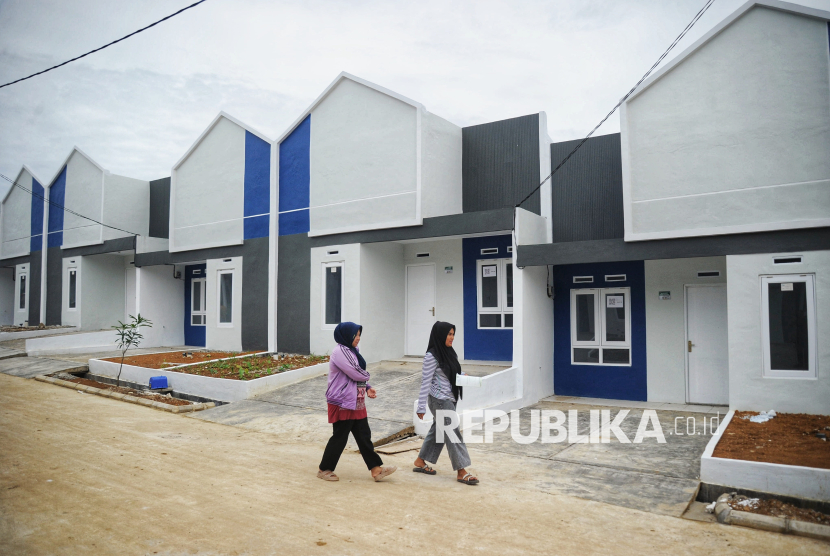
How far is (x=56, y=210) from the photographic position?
23562mm

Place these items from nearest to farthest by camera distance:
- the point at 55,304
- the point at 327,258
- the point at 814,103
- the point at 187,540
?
the point at 187,540
the point at 814,103
the point at 327,258
the point at 55,304

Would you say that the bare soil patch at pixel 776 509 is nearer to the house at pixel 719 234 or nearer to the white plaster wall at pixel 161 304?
the house at pixel 719 234

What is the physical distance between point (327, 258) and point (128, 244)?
9.43 meters

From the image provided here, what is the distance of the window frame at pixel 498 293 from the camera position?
→ 1309 centimetres

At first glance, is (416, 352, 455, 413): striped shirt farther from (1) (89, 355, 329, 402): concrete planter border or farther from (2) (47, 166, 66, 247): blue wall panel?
(2) (47, 166, 66, 247): blue wall panel

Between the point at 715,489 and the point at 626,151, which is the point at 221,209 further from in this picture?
the point at 715,489

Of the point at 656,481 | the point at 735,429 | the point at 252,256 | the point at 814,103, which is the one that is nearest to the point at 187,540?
the point at 656,481

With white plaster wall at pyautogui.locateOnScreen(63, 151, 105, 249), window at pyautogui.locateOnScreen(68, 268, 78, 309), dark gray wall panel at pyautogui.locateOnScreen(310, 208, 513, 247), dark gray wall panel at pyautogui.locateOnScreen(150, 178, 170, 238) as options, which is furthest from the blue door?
dark gray wall panel at pyautogui.locateOnScreen(310, 208, 513, 247)

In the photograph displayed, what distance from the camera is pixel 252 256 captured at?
1623 centimetres

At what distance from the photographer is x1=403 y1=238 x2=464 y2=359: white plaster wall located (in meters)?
13.7

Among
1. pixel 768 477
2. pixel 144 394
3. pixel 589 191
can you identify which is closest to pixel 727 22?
pixel 589 191

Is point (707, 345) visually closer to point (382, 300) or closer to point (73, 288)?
point (382, 300)

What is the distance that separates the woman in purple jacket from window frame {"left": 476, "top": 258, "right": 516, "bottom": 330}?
7349 millimetres

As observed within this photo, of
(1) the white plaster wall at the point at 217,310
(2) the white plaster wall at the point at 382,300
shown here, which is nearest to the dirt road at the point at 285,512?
(2) the white plaster wall at the point at 382,300
